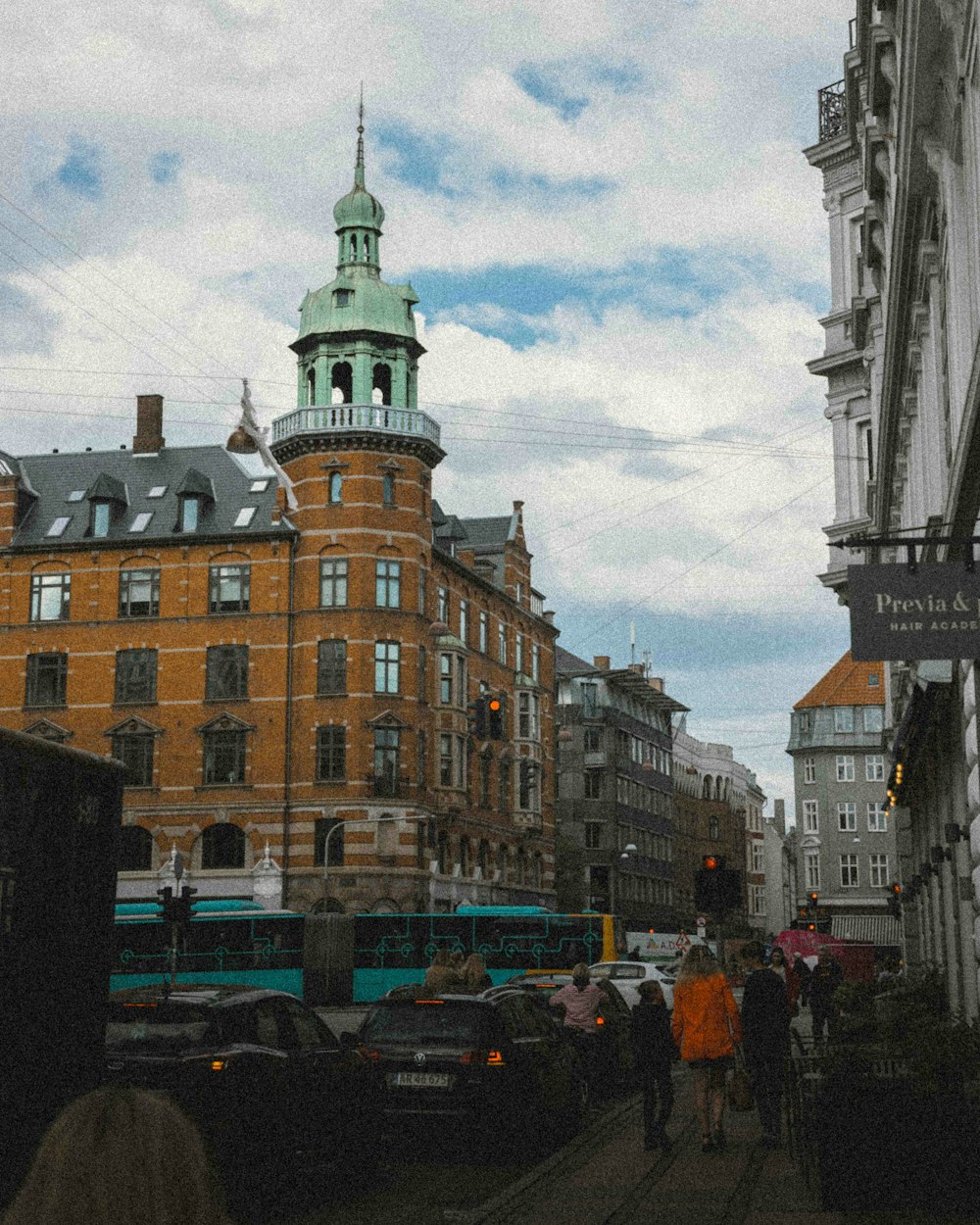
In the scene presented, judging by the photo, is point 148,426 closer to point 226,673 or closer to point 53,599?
point 53,599

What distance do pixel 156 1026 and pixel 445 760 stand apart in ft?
172

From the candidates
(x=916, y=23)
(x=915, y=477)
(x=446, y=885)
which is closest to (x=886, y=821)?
(x=446, y=885)

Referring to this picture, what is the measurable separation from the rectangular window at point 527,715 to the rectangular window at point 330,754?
14.3 m

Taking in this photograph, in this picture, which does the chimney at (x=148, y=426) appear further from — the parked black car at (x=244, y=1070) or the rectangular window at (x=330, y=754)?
the parked black car at (x=244, y=1070)

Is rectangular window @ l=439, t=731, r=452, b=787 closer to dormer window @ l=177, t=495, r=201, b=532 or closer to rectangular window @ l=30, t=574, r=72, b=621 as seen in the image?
dormer window @ l=177, t=495, r=201, b=532

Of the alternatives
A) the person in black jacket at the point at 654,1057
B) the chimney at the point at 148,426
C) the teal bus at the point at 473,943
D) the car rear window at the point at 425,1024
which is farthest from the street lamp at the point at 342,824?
the person in black jacket at the point at 654,1057

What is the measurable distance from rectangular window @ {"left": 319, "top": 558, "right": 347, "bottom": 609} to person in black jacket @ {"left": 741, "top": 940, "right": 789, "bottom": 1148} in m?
47.7

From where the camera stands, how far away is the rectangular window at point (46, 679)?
2559 inches

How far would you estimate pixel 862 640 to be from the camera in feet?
42.0

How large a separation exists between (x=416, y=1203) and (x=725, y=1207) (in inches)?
97.3

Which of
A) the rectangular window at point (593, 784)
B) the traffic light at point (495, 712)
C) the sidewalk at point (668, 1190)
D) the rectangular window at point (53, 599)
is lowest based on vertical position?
the sidewalk at point (668, 1190)

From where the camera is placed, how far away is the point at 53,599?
65.4 metres

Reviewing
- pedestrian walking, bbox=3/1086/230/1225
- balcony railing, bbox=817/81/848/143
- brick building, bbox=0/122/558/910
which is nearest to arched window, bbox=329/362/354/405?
brick building, bbox=0/122/558/910

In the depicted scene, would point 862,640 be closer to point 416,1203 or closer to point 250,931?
point 416,1203
